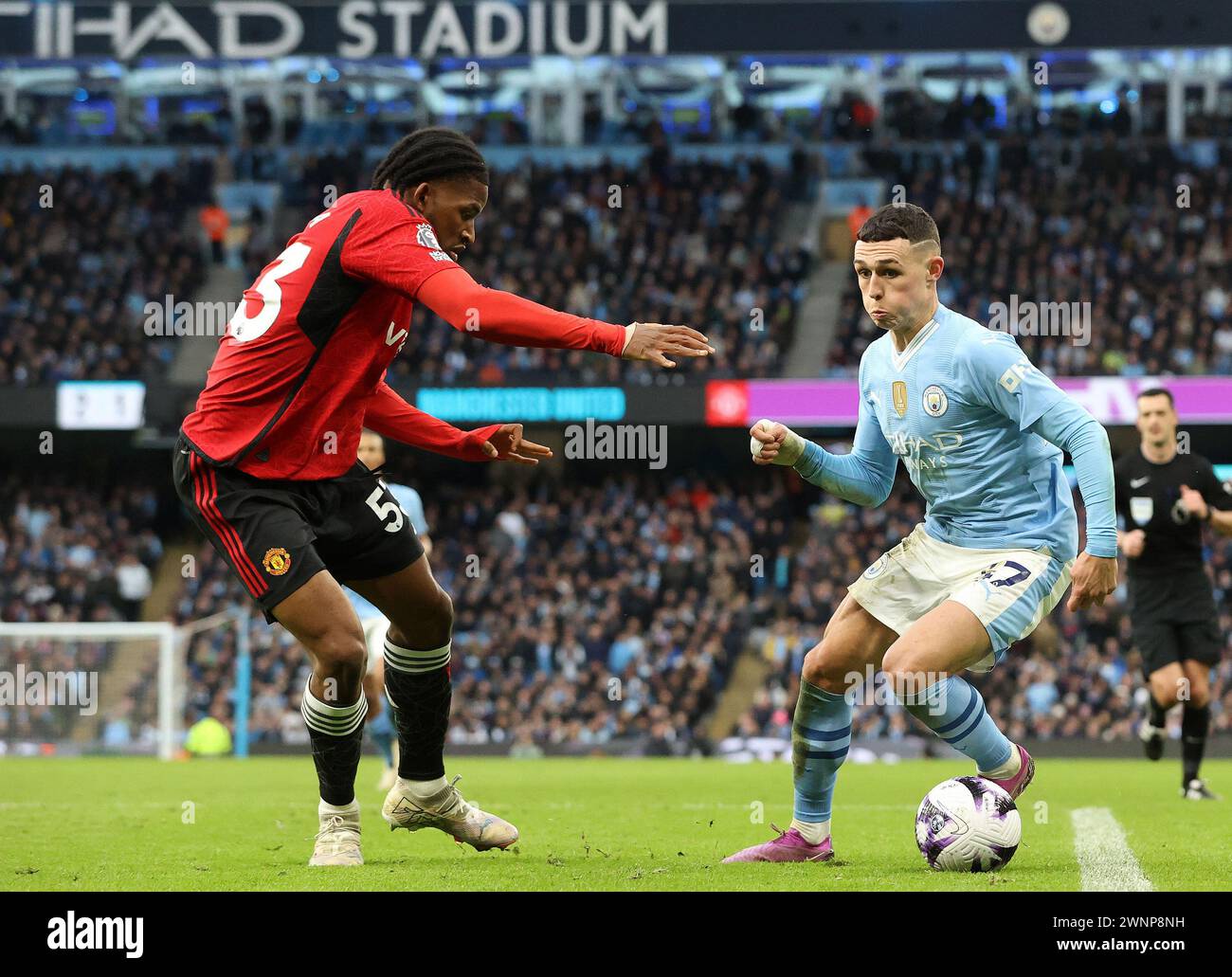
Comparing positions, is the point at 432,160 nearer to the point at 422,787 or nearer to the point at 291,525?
the point at 291,525

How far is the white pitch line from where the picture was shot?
5430 millimetres

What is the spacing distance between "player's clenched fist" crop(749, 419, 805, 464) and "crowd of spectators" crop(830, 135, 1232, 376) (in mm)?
17315

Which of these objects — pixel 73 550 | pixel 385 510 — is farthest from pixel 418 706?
pixel 73 550

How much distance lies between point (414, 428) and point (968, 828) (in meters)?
2.61

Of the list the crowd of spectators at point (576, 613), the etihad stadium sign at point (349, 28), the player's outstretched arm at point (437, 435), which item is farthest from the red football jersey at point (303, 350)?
the etihad stadium sign at point (349, 28)

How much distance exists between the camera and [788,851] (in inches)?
238

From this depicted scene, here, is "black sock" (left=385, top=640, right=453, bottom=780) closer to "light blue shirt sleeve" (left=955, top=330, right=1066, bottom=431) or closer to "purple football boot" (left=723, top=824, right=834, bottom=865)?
"purple football boot" (left=723, top=824, right=834, bottom=865)

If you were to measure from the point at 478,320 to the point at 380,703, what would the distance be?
295 inches

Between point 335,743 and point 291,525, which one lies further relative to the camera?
point 335,743

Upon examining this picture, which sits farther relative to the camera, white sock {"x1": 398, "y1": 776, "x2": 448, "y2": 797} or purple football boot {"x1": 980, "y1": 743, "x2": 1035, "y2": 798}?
white sock {"x1": 398, "y1": 776, "x2": 448, "y2": 797}

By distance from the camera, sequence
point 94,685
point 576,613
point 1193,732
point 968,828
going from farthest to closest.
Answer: point 576,613
point 94,685
point 1193,732
point 968,828

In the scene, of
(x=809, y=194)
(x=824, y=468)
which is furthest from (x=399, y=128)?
(x=824, y=468)

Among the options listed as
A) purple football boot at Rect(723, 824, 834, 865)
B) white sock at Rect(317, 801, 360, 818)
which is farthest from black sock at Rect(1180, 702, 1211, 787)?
white sock at Rect(317, 801, 360, 818)

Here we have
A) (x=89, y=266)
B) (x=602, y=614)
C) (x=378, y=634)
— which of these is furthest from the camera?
(x=89, y=266)
